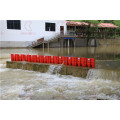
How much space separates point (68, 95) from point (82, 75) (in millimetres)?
3094

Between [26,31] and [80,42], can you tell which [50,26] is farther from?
[80,42]

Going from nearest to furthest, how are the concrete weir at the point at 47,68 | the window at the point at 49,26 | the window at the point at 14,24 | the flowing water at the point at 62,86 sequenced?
1. the flowing water at the point at 62,86
2. the concrete weir at the point at 47,68
3. the window at the point at 14,24
4. the window at the point at 49,26

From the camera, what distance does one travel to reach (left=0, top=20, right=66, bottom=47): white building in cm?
3281

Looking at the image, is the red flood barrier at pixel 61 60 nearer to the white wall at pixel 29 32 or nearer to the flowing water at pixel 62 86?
the flowing water at pixel 62 86

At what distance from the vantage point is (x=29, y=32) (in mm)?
35719

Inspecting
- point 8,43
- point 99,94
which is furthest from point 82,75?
point 8,43

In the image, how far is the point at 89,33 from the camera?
4109 cm

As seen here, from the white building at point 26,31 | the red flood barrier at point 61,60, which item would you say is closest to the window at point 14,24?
the white building at point 26,31

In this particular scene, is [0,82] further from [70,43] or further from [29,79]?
[70,43]

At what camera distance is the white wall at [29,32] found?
32.9 metres

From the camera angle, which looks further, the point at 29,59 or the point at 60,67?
the point at 29,59

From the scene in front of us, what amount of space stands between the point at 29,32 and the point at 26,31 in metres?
0.84

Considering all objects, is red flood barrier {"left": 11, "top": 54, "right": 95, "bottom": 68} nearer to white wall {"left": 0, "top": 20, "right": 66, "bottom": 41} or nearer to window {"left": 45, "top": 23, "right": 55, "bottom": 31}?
white wall {"left": 0, "top": 20, "right": 66, "bottom": 41}

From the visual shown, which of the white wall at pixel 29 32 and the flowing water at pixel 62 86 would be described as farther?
the white wall at pixel 29 32
